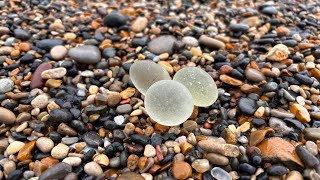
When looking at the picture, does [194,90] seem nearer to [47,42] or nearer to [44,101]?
[44,101]

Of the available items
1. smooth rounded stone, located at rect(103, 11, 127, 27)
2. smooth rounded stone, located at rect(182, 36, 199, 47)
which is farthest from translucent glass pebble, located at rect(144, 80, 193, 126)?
smooth rounded stone, located at rect(103, 11, 127, 27)

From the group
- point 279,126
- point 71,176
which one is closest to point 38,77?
point 71,176

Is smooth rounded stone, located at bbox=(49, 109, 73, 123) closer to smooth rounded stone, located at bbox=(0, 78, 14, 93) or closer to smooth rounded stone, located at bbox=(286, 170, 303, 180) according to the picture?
smooth rounded stone, located at bbox=(0, 78, 14, 93)

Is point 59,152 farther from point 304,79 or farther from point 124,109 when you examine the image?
point 304,79

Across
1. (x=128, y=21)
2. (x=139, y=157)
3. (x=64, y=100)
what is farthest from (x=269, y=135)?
(x=128, y=21)

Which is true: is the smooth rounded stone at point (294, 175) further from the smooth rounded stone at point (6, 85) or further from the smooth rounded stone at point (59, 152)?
the smooth rounded stone at point (6, 85)
